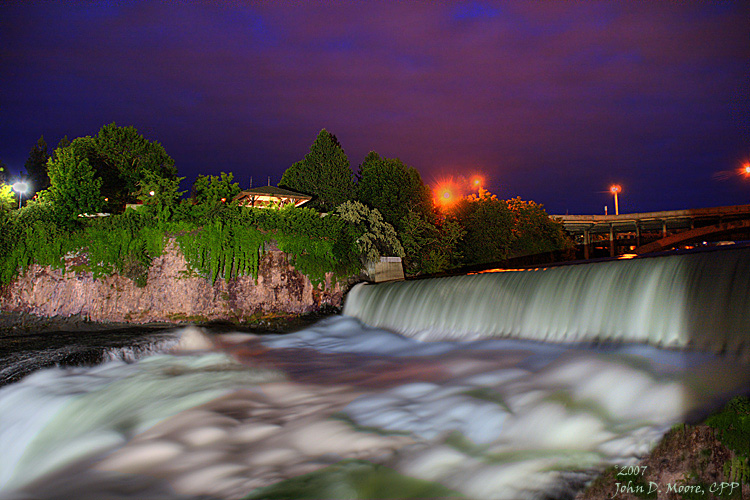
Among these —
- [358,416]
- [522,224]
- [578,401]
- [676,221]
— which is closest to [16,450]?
[358,416]

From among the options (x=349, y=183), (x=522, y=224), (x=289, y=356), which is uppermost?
(x=349, y=183)

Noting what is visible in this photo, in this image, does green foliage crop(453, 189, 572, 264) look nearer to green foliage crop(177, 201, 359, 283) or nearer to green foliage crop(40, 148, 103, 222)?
green foliage crop(177, 201, 359, 283)

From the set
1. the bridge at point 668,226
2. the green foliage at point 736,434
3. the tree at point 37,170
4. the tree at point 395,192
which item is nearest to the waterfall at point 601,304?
the green foliage at point 736,434

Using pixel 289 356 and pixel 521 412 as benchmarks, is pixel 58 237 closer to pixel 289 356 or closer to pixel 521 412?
pixel 289 356

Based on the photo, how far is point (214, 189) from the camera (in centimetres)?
2023

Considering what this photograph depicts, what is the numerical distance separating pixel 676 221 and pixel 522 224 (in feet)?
78.1

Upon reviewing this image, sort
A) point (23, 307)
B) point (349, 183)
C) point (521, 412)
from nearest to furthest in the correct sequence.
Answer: point (521, 412) → point (23, 307) → point (349, 183)

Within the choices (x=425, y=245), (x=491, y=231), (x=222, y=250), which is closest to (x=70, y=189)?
(x=222, y=250)

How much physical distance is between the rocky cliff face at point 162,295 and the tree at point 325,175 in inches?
906

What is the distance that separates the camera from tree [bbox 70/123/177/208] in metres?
40.4

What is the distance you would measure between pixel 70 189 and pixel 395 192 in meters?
17.0

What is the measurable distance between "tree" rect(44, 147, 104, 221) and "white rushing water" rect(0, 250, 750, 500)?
45.5ft

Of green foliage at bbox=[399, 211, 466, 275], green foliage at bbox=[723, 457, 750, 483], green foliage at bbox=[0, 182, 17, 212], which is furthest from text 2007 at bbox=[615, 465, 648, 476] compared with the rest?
green foliage at bbox=[0, 182, 17, 212]

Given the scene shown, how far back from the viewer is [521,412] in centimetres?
550
